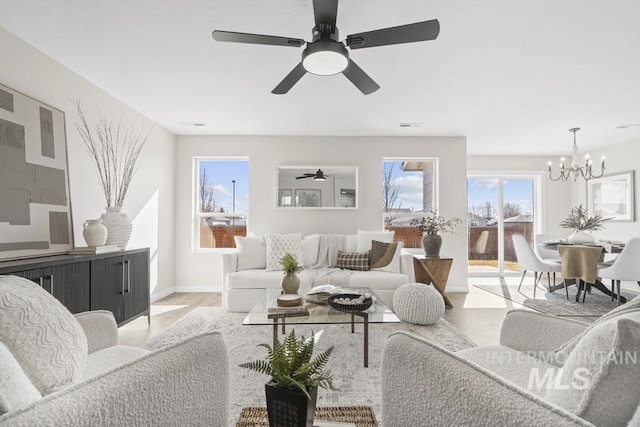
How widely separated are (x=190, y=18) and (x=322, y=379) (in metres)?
2.37

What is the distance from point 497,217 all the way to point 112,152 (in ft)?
22.0

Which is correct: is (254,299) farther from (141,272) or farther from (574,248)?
(574,248)

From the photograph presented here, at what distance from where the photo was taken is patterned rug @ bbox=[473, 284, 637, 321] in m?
3.84

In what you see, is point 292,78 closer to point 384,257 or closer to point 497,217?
point 384,257

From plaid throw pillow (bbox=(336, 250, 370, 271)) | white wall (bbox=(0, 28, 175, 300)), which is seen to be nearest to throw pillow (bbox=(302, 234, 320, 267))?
plaid throw pillow (bbox=(336, 250, 370, 271))

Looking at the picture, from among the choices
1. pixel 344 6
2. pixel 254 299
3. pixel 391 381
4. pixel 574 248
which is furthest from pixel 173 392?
pixel 574 248

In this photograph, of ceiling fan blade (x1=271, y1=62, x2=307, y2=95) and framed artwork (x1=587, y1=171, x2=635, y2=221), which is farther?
framed artwork (x1=587, y1=171, x2=635, y2=221)

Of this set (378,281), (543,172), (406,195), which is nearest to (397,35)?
(378,281)

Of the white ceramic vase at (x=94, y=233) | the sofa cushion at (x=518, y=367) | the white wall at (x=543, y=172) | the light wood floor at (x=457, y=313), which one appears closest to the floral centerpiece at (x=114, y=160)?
the white ceramic vase at (x=94, y=233)

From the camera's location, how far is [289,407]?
97cm

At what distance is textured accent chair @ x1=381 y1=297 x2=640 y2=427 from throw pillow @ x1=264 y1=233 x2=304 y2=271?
3.18m

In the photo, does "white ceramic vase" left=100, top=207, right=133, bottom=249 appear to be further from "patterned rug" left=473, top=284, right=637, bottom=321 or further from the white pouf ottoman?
"patterned rug" left=473, top=284, right=637, bottom=321

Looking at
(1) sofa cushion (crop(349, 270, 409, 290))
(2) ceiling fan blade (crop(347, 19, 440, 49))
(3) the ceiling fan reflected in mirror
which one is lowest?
(1) sofa cushion (crop(349, 270, 409, 290))

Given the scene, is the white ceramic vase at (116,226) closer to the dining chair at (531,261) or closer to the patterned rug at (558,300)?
the patterned rug at (558,300)
